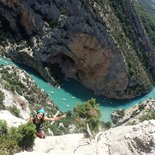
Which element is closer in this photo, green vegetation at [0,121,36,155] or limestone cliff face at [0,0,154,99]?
green vegetation at [0,121,36,155]

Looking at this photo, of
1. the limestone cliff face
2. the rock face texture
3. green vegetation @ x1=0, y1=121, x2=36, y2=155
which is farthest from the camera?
the limestone cliff face

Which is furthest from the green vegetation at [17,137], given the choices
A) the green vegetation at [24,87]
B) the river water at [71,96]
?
the river water at [71,96]

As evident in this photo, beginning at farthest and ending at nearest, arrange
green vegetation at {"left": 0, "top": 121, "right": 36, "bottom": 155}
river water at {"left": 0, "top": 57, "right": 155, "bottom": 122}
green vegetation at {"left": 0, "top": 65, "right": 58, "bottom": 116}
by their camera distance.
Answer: river water at {"left": 0, "top": 57, "right": 155, "bottom": 122}
green vegetation at {"left": 0, "top": 65, "right": 58, "bottom": 116}
green vegetation at {"left": 0, "top": 121, "right": 36, "bottom": 155}

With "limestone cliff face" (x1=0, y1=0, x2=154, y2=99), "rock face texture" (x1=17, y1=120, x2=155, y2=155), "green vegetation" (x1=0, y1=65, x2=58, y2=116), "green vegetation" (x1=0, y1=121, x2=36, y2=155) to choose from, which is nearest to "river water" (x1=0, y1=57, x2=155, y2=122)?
"limestone cliff face" (x1=0, y1=0, x2=154, y2=99)

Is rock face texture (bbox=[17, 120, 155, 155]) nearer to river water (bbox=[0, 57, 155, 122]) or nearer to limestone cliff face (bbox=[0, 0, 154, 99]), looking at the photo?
river water (bbox=[0, 57, 155, 122])

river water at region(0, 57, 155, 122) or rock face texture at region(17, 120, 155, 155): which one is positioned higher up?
rock face texture at region(17, 120, 155, 155)

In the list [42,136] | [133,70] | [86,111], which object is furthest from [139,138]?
[133,70]

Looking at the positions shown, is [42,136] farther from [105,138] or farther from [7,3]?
[7,3]
